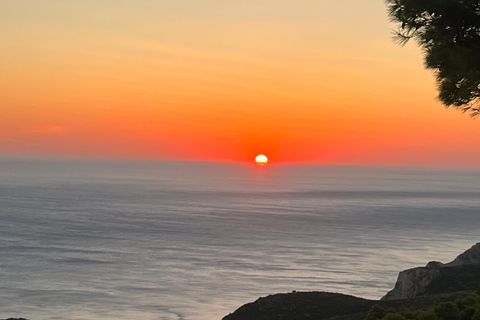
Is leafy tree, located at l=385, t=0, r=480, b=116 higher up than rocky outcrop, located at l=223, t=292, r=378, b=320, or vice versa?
leafy tree, located at l=385, t=0, r=480, b=116

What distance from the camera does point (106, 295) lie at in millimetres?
51812

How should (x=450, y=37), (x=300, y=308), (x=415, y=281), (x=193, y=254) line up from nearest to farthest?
(x=450, y=37) → (x=300, y=308) → (x=415, y=281) → (x=193, y=254)

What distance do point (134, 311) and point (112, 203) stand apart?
114118 millimetres

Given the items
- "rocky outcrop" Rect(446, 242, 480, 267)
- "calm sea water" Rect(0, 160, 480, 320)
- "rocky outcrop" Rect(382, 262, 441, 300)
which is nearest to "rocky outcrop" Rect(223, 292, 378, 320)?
"rocky outcrop" Rect(382, 262, 441, 300)

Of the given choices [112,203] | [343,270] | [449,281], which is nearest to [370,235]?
[343,270]

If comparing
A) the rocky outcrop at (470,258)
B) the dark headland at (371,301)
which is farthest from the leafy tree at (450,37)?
the rocky outcrop at (470,258)

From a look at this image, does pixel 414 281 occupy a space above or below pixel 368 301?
above

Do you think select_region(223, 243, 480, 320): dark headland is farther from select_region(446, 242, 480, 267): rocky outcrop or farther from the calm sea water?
the calm sea water

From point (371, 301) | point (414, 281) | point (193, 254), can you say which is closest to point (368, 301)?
point (371, 301)

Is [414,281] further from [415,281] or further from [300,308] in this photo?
[300,308]

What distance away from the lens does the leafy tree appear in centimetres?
2122

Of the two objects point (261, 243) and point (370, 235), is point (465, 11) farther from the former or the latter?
point (370, 235)

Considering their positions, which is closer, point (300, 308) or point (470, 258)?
point (300, 308)

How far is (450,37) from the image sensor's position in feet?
71.1
